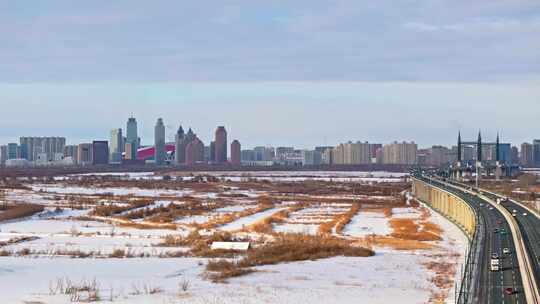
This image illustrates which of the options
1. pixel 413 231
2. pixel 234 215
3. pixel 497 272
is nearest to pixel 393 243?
pixel 413 231

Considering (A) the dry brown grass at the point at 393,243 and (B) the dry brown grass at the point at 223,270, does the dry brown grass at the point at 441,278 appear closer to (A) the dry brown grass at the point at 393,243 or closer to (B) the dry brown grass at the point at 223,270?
(A) the dry brown grass at the point at 393,243

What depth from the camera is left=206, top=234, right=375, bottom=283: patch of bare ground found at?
152 feet

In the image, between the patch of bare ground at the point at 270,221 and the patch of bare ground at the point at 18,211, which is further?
the patch of bare ground at the point at 18,211

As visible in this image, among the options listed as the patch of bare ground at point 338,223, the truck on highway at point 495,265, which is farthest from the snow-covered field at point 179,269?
the truck on highway at point 495,265

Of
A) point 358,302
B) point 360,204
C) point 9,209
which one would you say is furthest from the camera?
point 360,204

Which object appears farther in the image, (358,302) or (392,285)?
(392,285)

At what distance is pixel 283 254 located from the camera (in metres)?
51.9

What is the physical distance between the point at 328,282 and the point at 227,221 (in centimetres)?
3861

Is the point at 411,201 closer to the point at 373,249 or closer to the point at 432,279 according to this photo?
the point at 373,249

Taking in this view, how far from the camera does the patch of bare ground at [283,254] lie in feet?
152

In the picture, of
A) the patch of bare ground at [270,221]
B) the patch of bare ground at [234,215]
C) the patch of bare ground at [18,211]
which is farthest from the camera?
the patch of bare ground at [18,211]

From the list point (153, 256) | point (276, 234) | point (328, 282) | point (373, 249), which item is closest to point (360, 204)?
point (276, 234)

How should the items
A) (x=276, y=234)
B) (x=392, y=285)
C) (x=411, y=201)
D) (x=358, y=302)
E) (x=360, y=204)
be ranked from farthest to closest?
1. (x=411, y=201)
2. (x=360, y=204)
3. (x=276, y=234)
4. (x=392, y=285)
5. (x=358, y=302)

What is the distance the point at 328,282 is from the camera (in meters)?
42.7
